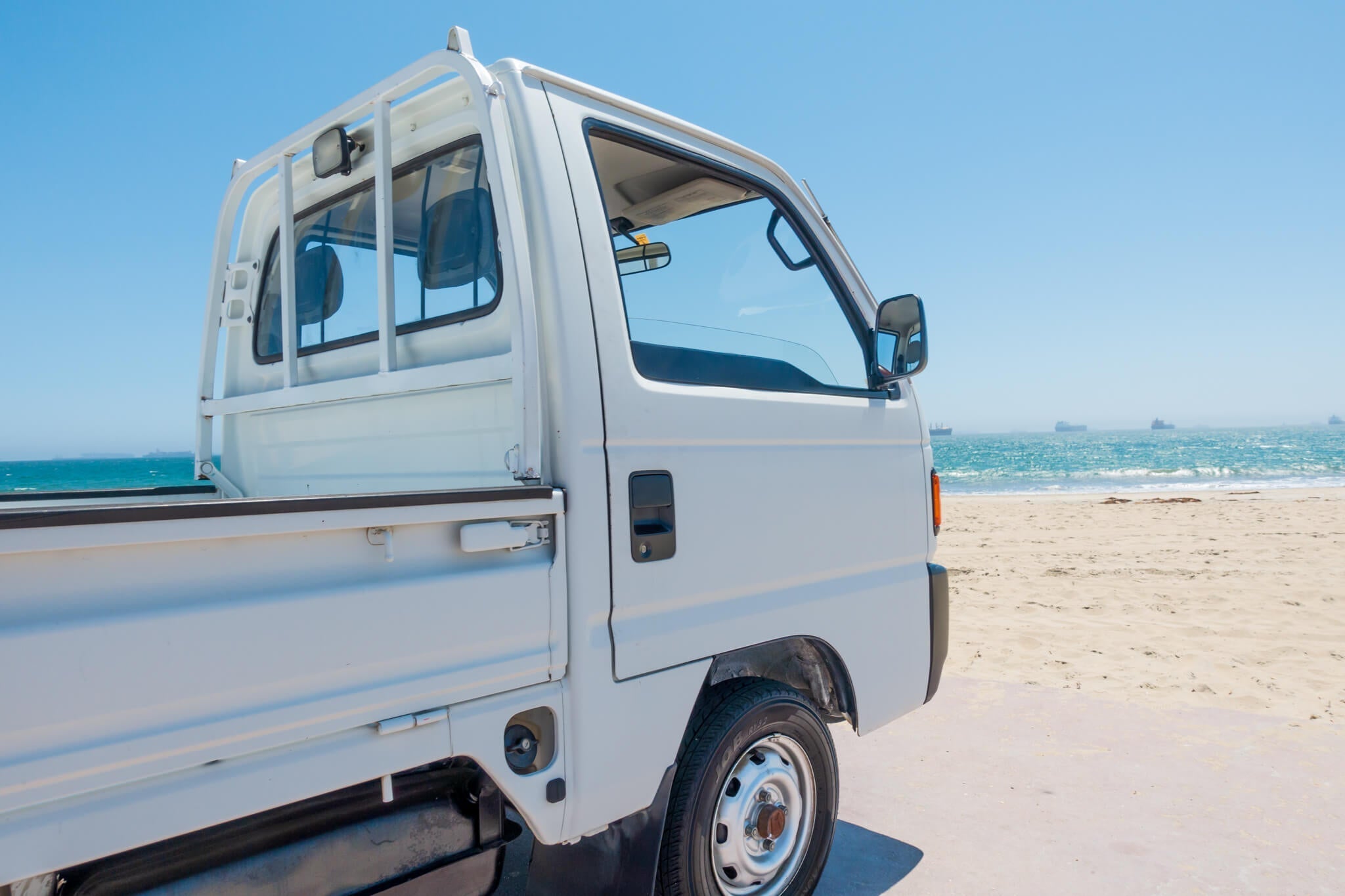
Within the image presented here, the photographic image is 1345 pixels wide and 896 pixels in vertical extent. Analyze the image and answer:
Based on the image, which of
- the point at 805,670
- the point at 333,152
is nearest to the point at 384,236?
the point at 333,152

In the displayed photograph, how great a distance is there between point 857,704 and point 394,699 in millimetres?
1672

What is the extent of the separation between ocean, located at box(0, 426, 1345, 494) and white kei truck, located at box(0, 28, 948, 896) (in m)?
1.42

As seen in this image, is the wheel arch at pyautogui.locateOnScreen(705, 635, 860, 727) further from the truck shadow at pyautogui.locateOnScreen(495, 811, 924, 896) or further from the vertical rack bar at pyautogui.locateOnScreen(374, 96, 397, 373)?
the vertical rack bar at pyautogui.locateOnScreen(374, 96, 397, 373)

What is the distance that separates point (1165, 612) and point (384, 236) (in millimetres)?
7208

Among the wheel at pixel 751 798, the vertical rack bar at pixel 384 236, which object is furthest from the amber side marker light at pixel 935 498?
the vertical rack bar at pixel 384 236

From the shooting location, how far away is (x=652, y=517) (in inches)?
83.4

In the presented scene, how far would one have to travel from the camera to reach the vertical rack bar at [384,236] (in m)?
2.28

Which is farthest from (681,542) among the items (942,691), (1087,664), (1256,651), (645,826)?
(1256,651)

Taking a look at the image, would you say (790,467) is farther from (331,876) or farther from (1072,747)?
(1072,747)

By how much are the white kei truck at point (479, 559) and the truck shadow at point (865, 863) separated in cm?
33

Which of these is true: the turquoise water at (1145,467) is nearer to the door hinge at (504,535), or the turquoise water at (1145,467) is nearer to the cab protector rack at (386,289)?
the cab protector rack at (386,289)

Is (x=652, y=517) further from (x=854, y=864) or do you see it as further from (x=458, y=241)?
(x=854, y=864)

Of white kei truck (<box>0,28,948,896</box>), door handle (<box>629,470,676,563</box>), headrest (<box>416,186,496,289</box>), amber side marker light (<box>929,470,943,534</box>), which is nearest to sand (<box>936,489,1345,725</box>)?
amber side marker light (<box>929,470,943,534</box>)

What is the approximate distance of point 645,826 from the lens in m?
2.21
